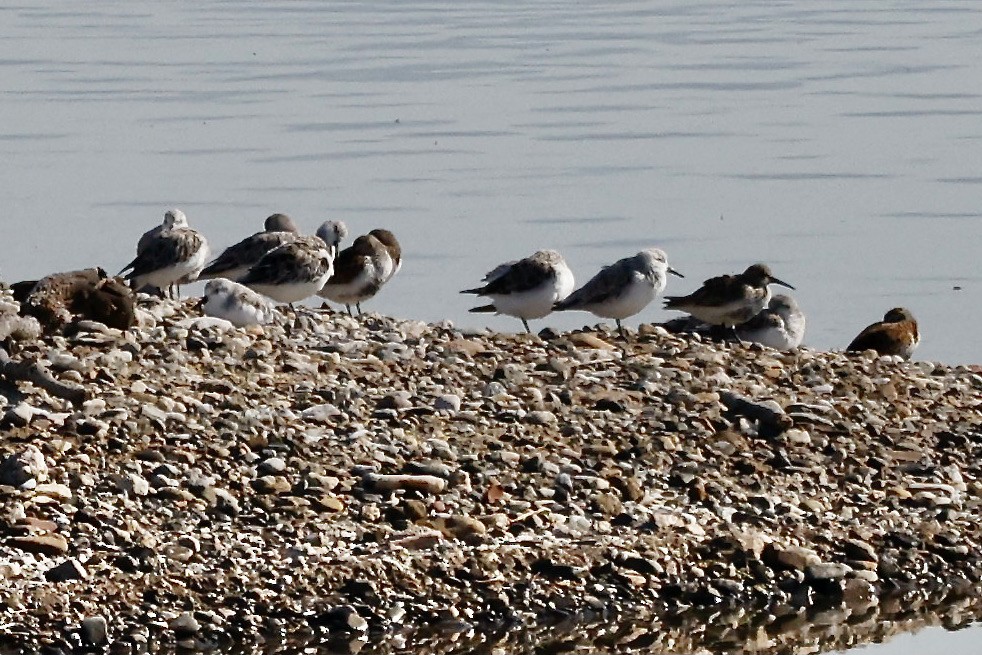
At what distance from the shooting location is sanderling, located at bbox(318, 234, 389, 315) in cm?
1441

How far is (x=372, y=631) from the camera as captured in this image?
27.1ft

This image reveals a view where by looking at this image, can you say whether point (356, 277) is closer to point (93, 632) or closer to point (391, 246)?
point (391, 246)

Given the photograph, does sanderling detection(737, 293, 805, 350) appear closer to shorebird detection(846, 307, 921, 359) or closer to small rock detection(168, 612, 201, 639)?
shorebird detection(846, 307, 921, 359)

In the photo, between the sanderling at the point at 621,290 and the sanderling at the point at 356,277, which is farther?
the sanderling at the point at 356,277

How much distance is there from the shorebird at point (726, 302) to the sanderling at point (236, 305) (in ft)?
9.19

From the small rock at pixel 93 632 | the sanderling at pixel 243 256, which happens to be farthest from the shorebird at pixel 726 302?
the small rock at pixel 93 632

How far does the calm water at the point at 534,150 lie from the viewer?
1834cm

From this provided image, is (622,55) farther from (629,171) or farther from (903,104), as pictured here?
(629,171)

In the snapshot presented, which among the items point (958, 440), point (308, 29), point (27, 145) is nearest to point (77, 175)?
point (27, 145)

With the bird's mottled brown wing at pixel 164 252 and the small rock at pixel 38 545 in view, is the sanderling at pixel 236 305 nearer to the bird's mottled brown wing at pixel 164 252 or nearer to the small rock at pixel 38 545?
the bird's mottled brown wing at pixel 164 252

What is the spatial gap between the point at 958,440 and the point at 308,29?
33718 mm

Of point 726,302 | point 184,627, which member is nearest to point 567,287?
point 726,302

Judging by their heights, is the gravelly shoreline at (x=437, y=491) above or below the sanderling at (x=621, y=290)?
below

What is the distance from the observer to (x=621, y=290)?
43.7 feet
